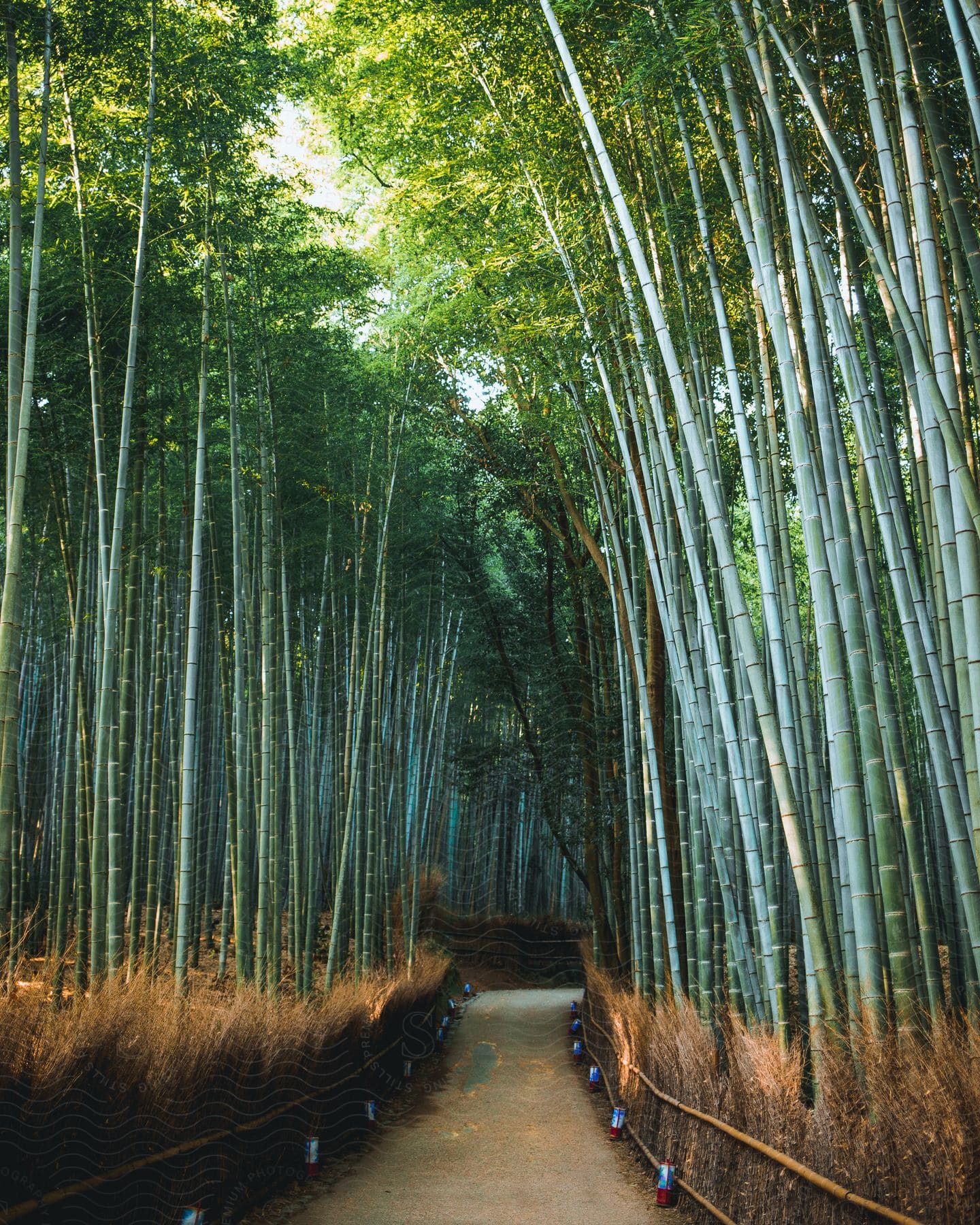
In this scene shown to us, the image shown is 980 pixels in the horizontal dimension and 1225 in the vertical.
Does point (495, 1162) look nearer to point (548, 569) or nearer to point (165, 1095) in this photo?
point (165, 1095)

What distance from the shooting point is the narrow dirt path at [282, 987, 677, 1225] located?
12.1 feet

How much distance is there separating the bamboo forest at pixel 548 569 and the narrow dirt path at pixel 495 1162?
0.16 ft

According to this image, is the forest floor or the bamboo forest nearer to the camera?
the bamboo forest

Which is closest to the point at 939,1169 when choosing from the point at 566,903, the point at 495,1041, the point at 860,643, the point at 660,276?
the point at 860,643

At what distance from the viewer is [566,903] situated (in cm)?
1540

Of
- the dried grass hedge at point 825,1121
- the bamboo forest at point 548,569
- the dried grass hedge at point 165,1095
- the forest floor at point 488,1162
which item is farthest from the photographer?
the forest floor at point 488,1162

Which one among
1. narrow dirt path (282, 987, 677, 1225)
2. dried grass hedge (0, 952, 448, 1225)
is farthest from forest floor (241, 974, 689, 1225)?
dried grass hedge (0, 952, 448, 1225)

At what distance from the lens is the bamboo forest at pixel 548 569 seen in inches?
100

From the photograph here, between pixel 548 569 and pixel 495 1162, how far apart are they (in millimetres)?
6156

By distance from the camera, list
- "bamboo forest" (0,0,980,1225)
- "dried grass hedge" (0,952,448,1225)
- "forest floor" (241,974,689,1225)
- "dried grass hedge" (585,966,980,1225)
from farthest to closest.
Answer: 1. "forest floor" (241,974,689,1225)
2. "bamboo forest" (0,0,980,1225)
3. "dried grass hedge" (0,952,448,1225)
4. "dried grass hedge" (585,966,980,1225)

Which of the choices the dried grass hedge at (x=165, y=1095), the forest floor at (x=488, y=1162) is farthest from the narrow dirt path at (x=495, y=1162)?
the dried grass hedge at (x=165, y=1095)

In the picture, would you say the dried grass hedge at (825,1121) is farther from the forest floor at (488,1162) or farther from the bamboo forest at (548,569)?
the forest floor at (488,1162)

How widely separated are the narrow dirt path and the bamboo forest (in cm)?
5

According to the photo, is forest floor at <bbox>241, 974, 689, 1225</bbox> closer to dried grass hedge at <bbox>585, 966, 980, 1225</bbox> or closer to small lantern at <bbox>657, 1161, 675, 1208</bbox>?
small lantern at <bbox>657, 1161, 675, 1208</bbox>
